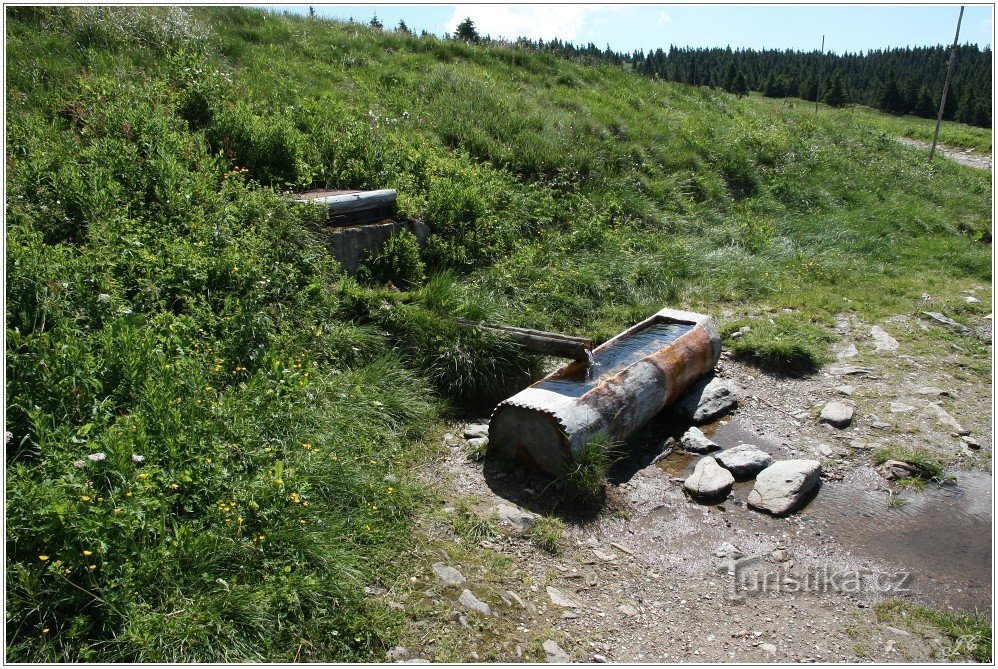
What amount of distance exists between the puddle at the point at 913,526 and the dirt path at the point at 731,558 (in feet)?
0.04

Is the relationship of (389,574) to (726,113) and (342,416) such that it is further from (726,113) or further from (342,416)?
(726,113)

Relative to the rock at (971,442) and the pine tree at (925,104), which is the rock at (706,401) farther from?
the pine tree at (925,104)

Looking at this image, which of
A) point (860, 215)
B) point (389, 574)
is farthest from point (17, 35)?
point (860, 215)

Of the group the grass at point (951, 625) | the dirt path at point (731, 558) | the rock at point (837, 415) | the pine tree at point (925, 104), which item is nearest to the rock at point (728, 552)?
the dirt path at point (731, 558)

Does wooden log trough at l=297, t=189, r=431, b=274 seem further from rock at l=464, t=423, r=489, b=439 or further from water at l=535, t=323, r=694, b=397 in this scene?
water at l=535, t=323, r=694, b=397

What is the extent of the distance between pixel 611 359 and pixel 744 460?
4.44 ft

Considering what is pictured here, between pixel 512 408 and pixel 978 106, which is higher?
pixel 978 106

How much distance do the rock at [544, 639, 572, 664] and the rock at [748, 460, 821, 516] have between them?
217 cm

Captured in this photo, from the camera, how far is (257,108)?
880 centimetres

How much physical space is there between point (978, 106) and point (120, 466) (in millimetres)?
52296

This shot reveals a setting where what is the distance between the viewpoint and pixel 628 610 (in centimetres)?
405

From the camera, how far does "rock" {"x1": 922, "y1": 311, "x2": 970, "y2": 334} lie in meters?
8.37

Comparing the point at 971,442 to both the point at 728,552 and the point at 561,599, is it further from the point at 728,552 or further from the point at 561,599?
the point at 561,599

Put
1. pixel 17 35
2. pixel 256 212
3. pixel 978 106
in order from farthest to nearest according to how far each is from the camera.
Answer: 1. pixel 978 106
2. pixel 17 35
3. pixel 256 212
